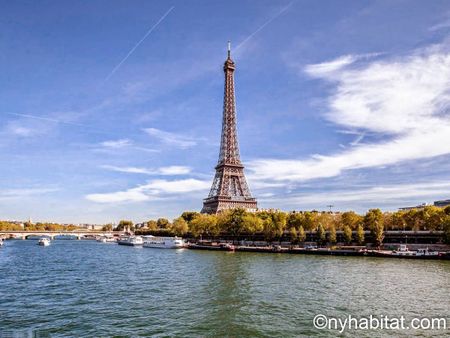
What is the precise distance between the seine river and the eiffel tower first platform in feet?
250

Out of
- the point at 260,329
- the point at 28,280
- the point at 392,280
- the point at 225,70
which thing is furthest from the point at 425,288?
the point at 225,70

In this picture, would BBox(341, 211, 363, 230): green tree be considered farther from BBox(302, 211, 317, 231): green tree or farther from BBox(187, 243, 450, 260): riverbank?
BBox(187, 243, 450, 260): riverbank

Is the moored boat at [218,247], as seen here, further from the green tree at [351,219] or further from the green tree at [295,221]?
the green tree at [351,219]

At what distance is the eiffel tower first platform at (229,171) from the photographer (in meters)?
120

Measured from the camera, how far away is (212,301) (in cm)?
2741

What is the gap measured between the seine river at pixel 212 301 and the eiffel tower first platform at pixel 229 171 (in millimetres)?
76317

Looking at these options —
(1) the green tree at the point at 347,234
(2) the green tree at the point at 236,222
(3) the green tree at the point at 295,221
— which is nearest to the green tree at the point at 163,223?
(2) the green tree at the point at 236,222

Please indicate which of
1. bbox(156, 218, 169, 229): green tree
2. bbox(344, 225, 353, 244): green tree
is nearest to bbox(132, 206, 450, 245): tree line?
bbox(344, 225, 353, 244): green tree

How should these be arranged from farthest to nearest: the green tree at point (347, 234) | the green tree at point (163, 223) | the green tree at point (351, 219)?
1. the green tree at point (163, 223)
2. the green tree at point (351, 219)
3. the green tree at point (347, 234)

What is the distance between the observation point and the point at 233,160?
4921 inches

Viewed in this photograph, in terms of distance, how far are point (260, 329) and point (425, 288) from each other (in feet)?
60.2

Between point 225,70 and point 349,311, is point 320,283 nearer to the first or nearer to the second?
point 349,311

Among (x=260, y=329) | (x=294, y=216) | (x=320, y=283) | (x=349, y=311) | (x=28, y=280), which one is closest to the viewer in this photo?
(x=260, y=329)

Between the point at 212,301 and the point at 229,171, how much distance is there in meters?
96.1
